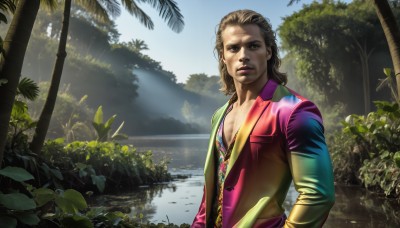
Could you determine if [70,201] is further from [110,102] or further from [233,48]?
[110,102]

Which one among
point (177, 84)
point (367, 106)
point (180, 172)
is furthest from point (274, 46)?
point (177, 84)

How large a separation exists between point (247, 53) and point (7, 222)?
2362 millimetres

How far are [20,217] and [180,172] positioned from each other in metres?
9.90

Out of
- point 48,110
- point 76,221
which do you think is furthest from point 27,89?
point 76,221

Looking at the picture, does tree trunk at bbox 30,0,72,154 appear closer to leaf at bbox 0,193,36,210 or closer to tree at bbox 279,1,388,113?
leaf at bbox 0,193,36,210

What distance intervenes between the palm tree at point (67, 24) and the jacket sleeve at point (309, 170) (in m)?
6.06

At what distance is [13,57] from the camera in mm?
3203

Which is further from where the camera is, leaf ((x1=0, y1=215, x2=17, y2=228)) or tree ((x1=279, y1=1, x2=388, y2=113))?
tree ((x1=279, y1=1, x2=388, y2=113))

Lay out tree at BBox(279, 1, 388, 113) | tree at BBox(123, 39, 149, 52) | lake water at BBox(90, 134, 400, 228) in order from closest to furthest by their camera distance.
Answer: lake water at BBox(90, 134, 400, 228) < tree at BBox(279, 1, 388, 113) < tree at BBox(123, 39, 149, 52)

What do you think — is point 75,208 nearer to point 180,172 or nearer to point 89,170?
point 89,170

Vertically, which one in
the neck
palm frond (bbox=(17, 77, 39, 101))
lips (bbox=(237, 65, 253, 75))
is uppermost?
palm frond (bbox=(17, 77, 39, 101))

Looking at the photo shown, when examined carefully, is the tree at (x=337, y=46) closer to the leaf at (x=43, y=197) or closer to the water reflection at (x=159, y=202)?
the water reflection at (x=159, y=202)

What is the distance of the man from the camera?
1.18 m

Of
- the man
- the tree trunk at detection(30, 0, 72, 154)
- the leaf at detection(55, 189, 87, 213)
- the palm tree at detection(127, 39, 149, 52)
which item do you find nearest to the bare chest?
the man
